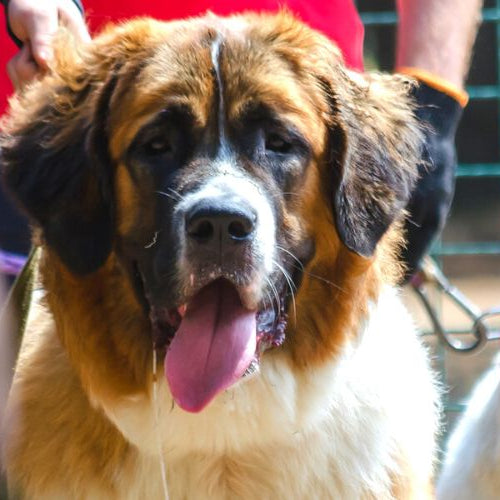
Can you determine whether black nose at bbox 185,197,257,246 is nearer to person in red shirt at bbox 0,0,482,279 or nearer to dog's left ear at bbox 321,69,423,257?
dog's left ear at bbox 321,69,423,257

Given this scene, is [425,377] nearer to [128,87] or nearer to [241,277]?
[241,277]

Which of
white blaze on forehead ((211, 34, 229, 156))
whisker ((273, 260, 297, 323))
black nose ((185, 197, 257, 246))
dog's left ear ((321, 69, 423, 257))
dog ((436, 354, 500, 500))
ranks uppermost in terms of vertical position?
white blaze on forehead ((211, 34, 229, 156))

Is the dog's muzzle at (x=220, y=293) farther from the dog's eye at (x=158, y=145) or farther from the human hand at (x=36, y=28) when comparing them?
the human hand at (x=36, y=28)

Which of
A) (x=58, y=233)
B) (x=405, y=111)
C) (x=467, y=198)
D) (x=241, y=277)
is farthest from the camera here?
(x=467, y=198)

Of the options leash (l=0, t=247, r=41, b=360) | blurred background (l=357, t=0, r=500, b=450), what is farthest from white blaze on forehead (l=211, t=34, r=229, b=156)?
blurred background (l=357, t=0, r=500, b=450)

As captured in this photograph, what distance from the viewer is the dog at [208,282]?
3414mm

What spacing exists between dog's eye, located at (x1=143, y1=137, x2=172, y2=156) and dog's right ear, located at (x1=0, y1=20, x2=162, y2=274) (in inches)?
6.0

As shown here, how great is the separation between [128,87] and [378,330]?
99 cm

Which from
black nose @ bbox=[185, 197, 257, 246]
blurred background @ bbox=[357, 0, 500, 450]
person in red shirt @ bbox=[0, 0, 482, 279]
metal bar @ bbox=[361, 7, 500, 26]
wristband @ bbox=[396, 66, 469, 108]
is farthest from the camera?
blurred background @ bbox=[357, 0, 500, 450]

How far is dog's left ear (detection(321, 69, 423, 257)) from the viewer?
3.56 m

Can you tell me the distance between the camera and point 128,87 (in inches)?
138

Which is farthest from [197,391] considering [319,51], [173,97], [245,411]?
[319,51]

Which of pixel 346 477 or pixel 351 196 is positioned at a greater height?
pixel 351 196

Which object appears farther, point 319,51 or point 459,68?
point 459,68
